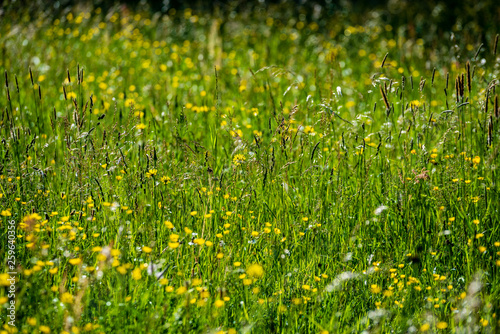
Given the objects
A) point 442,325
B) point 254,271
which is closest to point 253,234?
point 254,271

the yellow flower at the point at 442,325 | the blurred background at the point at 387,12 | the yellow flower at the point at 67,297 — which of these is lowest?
the yellow flower at the point at 442,325

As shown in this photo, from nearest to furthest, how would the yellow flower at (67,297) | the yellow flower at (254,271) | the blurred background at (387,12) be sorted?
the yellow flower at (67,297) → the yellow flower at (254,271) → the blurred background at (387,12)

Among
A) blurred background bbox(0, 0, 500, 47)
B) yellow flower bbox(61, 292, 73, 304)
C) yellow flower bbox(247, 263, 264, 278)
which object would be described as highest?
blurred background bbox(0, 0, 500, 47)

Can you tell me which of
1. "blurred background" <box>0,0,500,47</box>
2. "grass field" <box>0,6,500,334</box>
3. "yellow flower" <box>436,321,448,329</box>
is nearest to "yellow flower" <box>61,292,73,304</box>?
"grass field" <box>0,6,500,334</box>

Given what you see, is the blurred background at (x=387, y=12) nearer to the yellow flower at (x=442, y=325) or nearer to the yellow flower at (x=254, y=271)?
the yellow flower at (x=254, y=271)

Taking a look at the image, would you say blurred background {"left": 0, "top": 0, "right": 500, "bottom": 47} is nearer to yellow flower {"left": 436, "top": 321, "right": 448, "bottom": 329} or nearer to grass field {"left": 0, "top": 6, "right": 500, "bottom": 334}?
grass field {"left": 0, "top": 6, "right": 500, "bottom": 334}

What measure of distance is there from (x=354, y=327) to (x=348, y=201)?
2.64 ft

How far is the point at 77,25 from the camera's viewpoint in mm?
7016

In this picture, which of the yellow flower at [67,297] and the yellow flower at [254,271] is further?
the yellow flower at [254,271]

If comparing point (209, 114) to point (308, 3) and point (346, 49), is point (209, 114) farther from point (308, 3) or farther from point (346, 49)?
point (308, 3)

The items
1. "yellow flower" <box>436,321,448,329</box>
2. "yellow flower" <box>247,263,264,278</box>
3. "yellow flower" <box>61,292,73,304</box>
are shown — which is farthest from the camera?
"yellow flower" <box>247,263,264,278</box>

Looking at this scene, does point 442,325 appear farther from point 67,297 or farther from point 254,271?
point 67,297

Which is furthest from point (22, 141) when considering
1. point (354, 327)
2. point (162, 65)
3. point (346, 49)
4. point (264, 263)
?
point (346, 49)

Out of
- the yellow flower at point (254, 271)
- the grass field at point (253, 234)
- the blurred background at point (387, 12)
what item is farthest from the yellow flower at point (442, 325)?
the blurred background at point (387, 12)
